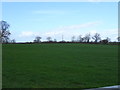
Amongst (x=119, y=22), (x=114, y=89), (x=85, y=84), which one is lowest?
(x=85, y=84)

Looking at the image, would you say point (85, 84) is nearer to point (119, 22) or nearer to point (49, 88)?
point (49, 88)

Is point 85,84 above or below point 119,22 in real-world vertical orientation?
below

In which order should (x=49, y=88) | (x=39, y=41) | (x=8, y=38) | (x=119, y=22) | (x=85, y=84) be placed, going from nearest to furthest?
(x=119, y=22)
(x=49, y=88)
(x=85, y=84)
(x=8, y=38)
(x=39, y=41)

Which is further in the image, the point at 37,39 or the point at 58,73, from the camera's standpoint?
the point at 37,39

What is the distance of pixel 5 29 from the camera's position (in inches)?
1950

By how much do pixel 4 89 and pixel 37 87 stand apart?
34.5 inches

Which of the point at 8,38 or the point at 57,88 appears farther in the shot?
the point at 8,38

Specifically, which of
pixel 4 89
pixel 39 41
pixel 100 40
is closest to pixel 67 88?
pixel 4 89

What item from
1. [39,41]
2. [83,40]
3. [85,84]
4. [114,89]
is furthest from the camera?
[83,40]

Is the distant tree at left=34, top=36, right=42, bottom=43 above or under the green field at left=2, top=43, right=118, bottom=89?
above

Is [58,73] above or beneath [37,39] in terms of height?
beneath

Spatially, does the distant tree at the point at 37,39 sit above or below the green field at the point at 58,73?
above

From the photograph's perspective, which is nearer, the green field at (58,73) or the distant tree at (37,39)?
the green field at (58,73)

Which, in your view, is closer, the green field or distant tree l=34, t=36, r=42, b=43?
the green field
